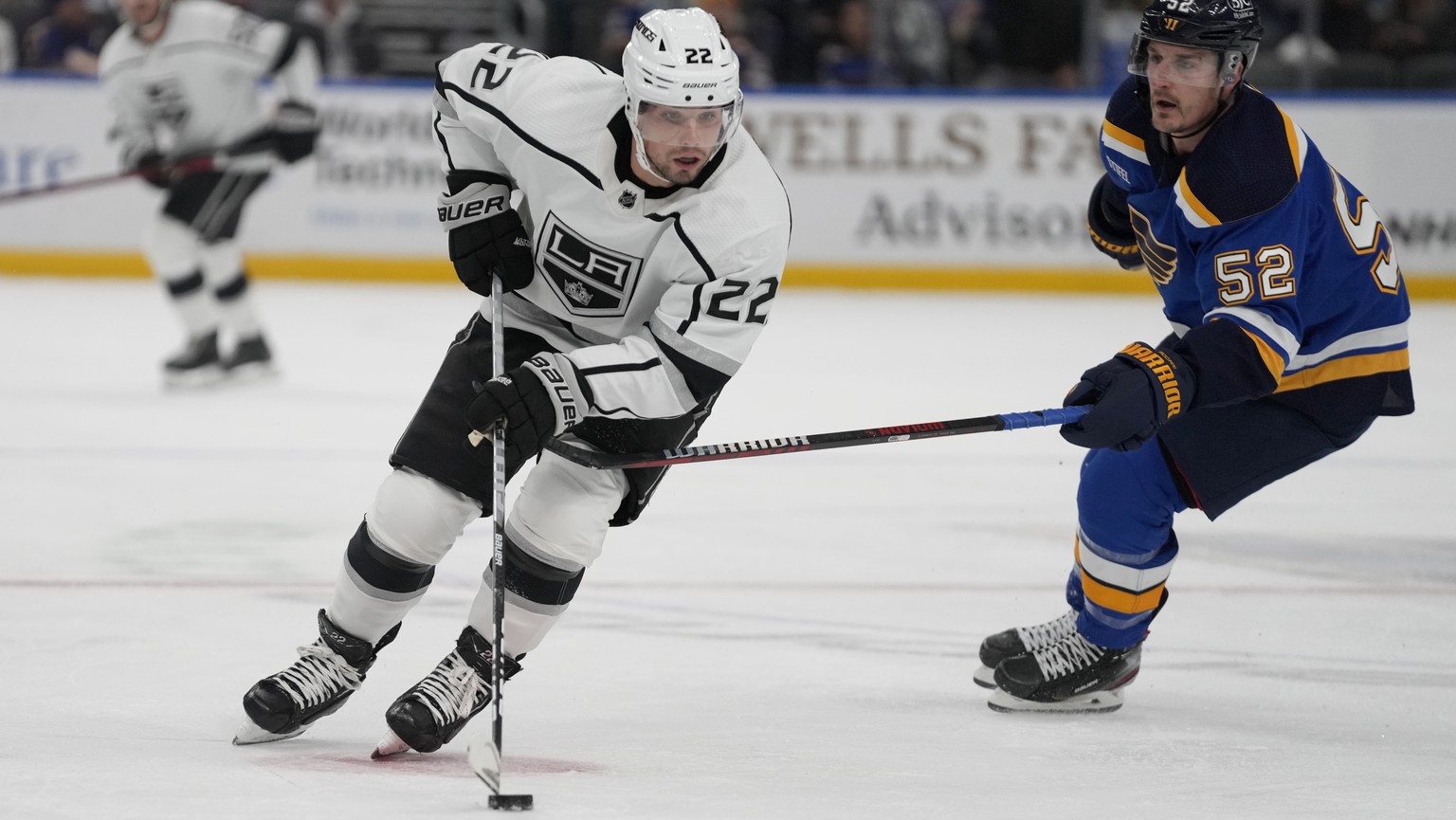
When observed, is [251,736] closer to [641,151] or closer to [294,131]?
[641,151]

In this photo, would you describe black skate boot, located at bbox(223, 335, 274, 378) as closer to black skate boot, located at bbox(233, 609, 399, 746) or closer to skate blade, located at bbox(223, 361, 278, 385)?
skate blade, located at bbox(223, 361, 278, 385)

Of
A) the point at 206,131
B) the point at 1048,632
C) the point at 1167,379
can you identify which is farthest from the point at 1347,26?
the point at 1167,379

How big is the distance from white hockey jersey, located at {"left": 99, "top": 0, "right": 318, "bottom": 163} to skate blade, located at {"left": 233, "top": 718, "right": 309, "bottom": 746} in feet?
15.9

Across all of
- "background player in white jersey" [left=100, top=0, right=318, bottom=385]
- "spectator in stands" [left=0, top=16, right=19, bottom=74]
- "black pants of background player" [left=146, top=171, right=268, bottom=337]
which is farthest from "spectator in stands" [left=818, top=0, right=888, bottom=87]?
"spectator in stands" [left=0, top=16, right=19, bottom=74]

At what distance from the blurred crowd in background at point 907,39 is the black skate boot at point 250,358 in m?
2.75

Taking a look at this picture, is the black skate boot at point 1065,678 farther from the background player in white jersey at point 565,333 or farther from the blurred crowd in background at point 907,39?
the blurred crowd in background at point 907,39

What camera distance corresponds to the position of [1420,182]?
28.7ft

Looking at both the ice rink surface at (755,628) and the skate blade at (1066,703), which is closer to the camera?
the ice rink surface at (755,628)

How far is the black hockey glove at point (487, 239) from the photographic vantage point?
9.42 feet

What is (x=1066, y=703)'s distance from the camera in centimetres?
311

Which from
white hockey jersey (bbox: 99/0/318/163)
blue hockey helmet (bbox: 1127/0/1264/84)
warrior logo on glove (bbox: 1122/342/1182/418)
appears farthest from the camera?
white hockey jersey (bbox: 99/0/318/163)

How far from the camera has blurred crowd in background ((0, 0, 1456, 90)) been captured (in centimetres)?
897

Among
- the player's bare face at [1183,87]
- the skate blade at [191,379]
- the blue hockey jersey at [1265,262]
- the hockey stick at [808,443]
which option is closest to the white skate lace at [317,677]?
the hockey stick at [808,443]

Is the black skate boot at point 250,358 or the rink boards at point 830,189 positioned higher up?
the black skate boot at point 250,358
